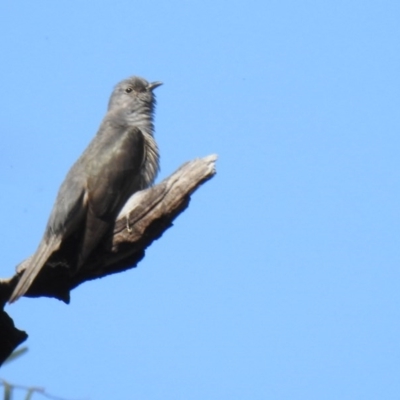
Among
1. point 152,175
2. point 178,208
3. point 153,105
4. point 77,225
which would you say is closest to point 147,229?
point 178,208

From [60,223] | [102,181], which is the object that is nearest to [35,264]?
[60,223]

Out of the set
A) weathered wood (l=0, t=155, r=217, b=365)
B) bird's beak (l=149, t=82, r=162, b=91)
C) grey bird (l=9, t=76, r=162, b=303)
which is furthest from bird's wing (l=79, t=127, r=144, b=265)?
bird's beak (l=149, t=82, r=162, b=91)

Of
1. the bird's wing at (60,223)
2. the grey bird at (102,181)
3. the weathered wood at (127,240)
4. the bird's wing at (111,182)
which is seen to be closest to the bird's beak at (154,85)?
the grey bird at (102,181)

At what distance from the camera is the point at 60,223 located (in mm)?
7996

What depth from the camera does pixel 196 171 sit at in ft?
23.1

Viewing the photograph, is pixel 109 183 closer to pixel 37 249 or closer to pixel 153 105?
pixel 37 249

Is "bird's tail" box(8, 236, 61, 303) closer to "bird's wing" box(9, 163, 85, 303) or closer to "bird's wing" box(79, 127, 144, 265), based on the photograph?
"bird's wing" box(9, 163, 85, 303)

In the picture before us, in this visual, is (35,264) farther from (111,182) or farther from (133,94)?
(133,94)

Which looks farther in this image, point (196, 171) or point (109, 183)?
point (109, 183)

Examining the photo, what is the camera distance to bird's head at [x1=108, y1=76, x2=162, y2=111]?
10.0m

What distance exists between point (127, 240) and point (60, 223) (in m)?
0.64

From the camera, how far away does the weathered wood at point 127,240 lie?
281 inches

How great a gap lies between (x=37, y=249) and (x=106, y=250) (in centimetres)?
55

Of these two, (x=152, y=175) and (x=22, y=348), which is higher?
(x=152, y=175)
